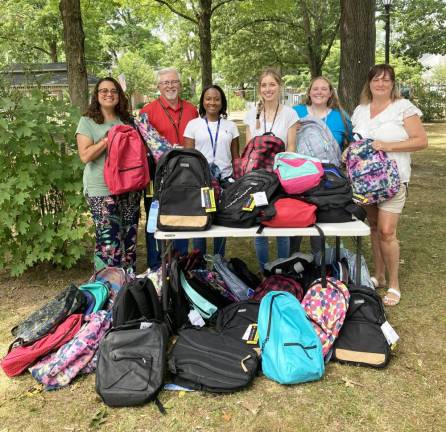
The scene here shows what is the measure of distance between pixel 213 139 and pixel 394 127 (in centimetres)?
147

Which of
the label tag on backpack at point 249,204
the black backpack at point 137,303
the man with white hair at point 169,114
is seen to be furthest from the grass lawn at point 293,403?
the man with white hair at point 169,114

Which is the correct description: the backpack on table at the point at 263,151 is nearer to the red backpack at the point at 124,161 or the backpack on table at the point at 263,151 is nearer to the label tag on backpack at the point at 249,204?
the label tag on backpack at the point at 249,204

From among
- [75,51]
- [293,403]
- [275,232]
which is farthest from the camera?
[75,51]

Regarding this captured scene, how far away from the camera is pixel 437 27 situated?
2280cm

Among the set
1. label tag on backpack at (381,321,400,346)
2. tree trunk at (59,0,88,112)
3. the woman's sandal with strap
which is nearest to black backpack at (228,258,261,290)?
the woman's sandal with strap

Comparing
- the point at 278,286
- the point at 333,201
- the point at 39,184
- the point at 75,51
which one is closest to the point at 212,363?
the point at 278,286

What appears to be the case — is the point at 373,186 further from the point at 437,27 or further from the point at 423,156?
the point at 437,27

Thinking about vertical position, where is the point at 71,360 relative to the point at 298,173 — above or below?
below

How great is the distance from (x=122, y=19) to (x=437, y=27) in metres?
32.6

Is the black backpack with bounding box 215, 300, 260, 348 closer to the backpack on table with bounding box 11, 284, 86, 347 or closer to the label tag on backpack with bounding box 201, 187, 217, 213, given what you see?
the label tag on backpack with bounding box 201, 187, 217, 213

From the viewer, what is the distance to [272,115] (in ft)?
12.9

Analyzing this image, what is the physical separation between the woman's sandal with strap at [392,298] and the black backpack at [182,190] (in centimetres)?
183

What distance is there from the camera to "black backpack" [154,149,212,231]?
3.27m

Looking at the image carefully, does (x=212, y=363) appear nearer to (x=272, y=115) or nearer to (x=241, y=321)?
(x=241, y=321)
